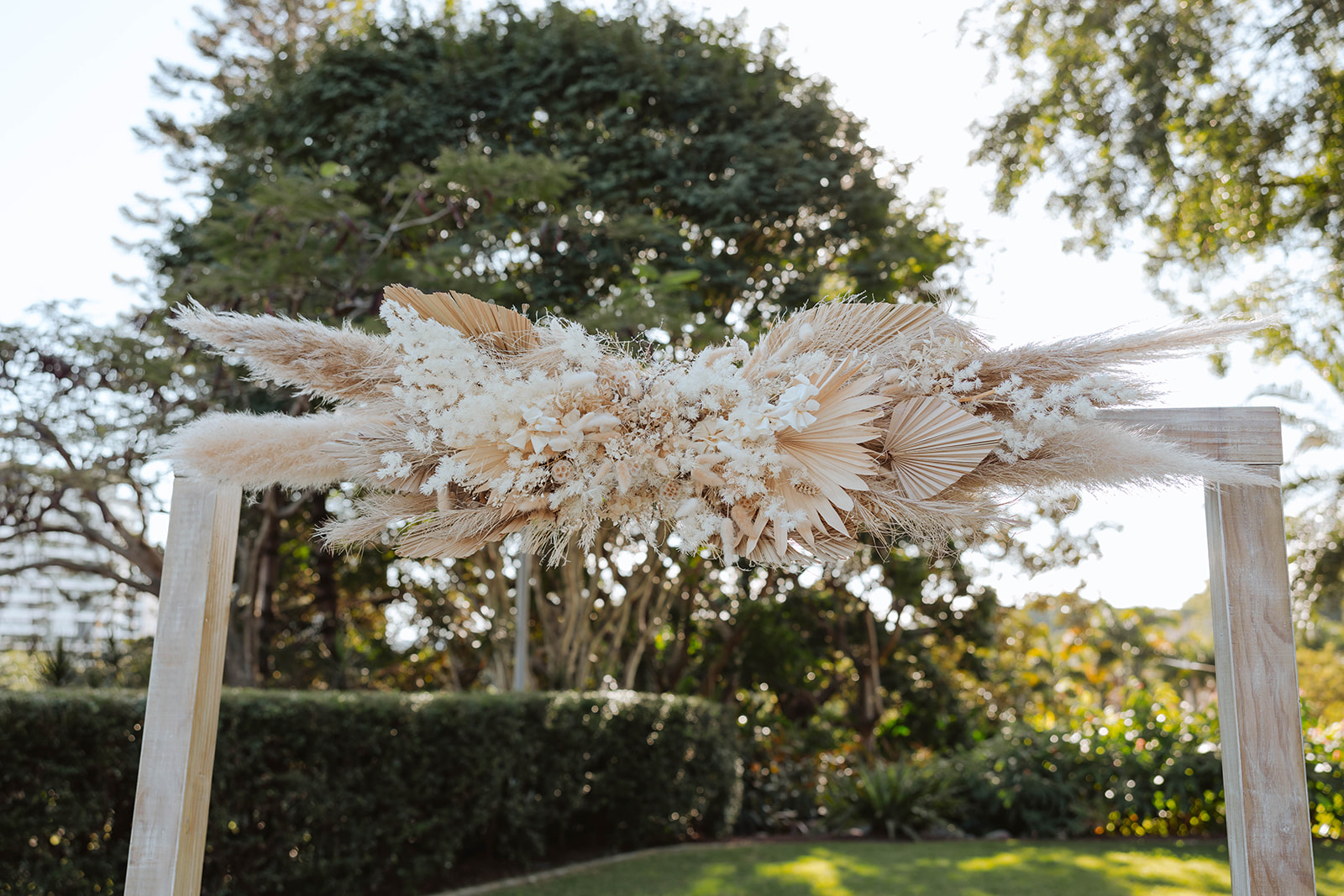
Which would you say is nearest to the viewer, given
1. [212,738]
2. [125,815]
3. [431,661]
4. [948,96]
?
[212,738]

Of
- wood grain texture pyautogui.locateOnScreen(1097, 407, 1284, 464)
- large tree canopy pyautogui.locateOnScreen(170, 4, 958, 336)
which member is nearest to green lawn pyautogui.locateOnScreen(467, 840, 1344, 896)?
wood grain texture pyautogui.locateOnScreen(1097, 407, 1284, 464)

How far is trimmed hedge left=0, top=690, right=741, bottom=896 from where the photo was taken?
3.61 metres

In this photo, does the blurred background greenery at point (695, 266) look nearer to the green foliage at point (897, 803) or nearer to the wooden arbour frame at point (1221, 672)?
the green foliage at point (897, 803)

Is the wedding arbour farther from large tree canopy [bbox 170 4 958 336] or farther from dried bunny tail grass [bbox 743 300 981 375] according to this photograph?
large tree canopy [bbox 170 4 958 336]

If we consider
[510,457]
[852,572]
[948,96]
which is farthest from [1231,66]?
[510,457]

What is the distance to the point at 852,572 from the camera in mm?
9445

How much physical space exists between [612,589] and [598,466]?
23.4ft

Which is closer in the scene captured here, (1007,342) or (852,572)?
(1007,342)

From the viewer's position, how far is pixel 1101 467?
1.69 m

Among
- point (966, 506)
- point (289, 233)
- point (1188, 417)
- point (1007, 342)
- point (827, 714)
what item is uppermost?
point (289, 233)

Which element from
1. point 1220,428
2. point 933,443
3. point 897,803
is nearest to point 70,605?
point 897,803

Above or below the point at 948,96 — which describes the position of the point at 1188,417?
below

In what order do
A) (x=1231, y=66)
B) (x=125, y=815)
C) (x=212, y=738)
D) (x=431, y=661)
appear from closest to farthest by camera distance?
1. (x=212, y=738)
2. (x=125, y=815)
3. (x=1231, y=66)
4. (x=431, y=661)

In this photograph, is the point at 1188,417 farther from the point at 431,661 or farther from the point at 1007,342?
the point at 431,661
